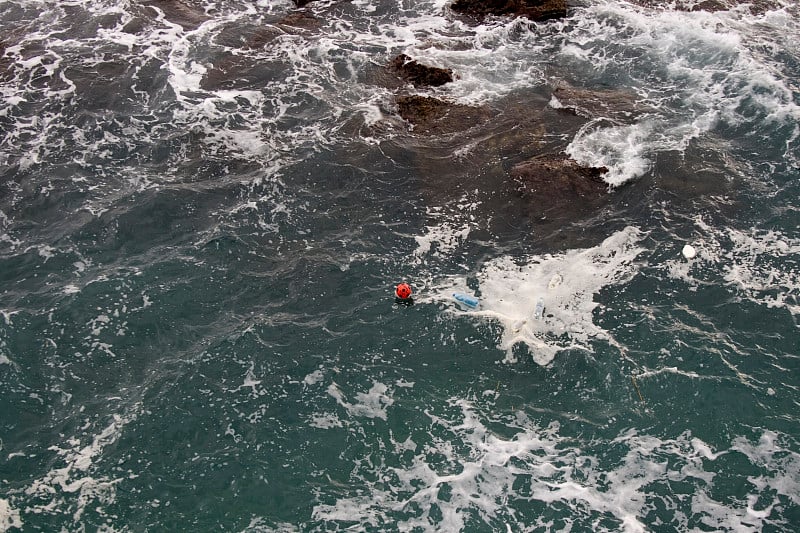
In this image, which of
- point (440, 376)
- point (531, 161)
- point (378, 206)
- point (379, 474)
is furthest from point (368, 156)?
point (379, 474)

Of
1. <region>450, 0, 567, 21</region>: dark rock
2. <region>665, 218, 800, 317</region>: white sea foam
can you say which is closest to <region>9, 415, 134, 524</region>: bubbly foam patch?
<region>665, 218, 800, 317</region>: white sea foam

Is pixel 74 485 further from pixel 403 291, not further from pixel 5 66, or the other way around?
pixel 5 66

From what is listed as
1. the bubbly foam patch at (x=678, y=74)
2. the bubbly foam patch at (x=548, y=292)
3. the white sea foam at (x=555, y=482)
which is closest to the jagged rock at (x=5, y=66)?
the bubbly foam patch at (x=548, y=292)

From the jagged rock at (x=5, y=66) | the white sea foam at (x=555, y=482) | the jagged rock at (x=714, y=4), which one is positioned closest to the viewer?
the white sea foam at (x=555, y=482)

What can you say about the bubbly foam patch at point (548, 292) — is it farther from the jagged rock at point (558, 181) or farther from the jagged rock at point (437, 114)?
the jagged rock at point (437, 114)

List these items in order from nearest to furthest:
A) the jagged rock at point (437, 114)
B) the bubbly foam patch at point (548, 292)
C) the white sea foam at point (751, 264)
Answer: the bubbly foam patch at point (548, 292) → the white sea foam at point (751, 264) → the jagged rock at point (437, 114)

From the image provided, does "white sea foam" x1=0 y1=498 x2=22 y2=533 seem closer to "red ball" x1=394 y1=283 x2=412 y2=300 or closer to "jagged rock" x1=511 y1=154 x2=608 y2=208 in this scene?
"red ball" x1=394 y1=283 x2=412 y2=300
